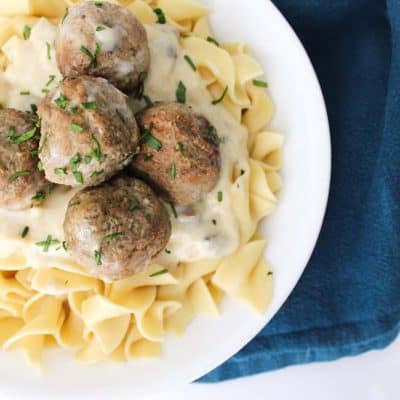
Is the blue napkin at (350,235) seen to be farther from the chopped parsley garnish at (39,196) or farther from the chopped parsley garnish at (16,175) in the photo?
the chopped parsley garnish at (16,175)

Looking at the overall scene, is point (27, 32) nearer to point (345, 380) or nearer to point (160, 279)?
point (160, 279)

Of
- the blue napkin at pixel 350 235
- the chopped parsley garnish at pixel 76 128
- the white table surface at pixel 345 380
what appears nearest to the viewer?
the chopped parsley garnish at pixel 76 128

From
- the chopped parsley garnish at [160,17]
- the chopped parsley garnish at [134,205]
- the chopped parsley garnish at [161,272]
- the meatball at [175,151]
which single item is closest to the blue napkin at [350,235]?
the chopped parsley garnish at [160,17]

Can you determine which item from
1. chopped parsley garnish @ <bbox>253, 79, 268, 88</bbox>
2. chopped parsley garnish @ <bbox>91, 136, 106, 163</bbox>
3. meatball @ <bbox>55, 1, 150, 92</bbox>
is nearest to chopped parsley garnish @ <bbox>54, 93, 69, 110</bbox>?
chopped parsley garnish @ <bbox>91, 136, 106, 163</bbox>

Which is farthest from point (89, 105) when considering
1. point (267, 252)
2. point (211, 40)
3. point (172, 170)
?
point (267, 252)

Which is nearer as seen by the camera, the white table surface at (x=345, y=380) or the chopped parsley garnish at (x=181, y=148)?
the chopped parsley garnish at (x=181, y=148)

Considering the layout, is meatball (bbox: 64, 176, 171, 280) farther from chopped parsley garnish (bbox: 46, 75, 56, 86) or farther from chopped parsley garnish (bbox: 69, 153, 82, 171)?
chopped parsley garnish (bbox: 46, 75, 56, 86)
